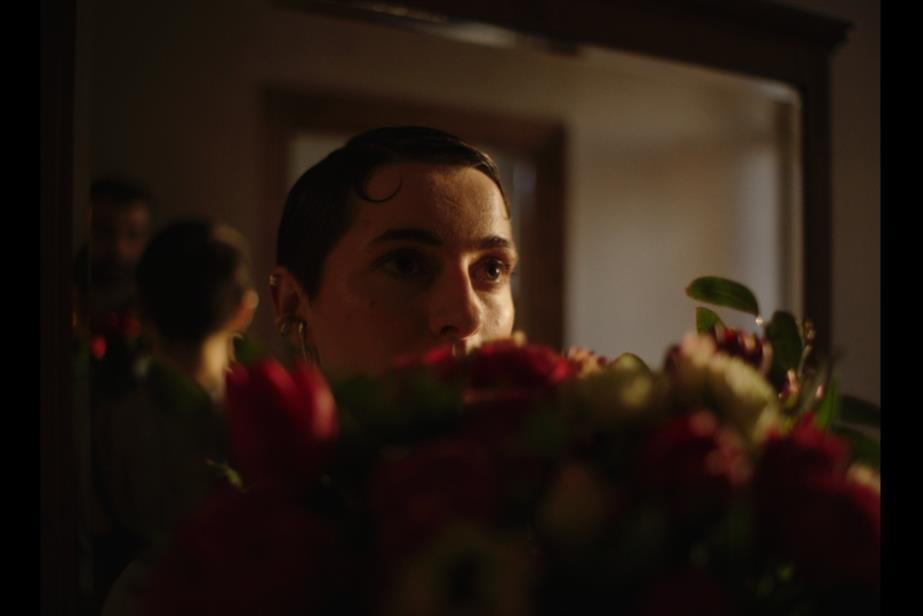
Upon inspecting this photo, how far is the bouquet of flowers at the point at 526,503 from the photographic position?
6.3 inches

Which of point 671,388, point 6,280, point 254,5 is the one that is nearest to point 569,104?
point 254,5

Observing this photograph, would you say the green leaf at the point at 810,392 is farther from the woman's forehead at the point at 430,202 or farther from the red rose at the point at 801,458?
the woman's forehead at the point at 430,202

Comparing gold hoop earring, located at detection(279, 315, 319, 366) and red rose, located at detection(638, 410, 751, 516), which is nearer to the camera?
red rose, located at detection(638, 410, 751, 516)

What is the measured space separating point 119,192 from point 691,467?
0.57 metres

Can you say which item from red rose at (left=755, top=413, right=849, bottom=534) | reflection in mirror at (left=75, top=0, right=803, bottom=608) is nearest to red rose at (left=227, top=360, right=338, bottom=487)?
red rose at (left=755, top=413, right=849, bottom=534)

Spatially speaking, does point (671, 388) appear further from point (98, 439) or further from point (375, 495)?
point (98, 439)

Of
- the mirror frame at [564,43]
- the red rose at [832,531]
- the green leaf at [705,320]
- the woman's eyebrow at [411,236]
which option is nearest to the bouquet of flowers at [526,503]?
the red rose at [832,531]

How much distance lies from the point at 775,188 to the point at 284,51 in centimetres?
62

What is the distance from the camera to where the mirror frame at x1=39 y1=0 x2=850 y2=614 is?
0.48 metres

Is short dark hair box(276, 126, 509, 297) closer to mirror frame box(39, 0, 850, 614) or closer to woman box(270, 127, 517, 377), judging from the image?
woman box(270, 127, 517, 377)

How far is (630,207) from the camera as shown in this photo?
0.97 metres

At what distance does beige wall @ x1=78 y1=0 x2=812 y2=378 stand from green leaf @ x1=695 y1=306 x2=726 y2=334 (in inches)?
15.8

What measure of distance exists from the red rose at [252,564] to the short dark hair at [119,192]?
0.42m

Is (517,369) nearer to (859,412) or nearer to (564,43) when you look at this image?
(859,412)
